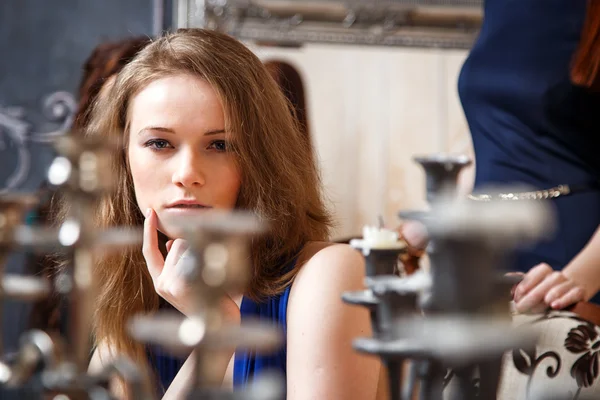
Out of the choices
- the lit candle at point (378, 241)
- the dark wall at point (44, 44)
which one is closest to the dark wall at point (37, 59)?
the dark wall at point (44, 44)

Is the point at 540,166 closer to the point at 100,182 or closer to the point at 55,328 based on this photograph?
the point at 55,328

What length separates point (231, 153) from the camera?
4.88 feet

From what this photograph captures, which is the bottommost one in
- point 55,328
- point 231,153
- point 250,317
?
point 55,328

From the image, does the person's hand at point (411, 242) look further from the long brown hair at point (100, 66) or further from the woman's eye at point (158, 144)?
the long brown hair at point (100, 66)

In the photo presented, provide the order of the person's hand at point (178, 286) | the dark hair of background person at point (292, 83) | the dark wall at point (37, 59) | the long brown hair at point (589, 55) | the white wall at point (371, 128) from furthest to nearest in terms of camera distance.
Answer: the dark wall at point (37, 59)
the white wall at point (371, 128)
the dark hair of background person at point (292, 83)
the long brown hair at point (589, 55)
the person's hand at point (178, 286)

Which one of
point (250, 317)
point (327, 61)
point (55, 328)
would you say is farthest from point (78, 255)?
point (327, 61)

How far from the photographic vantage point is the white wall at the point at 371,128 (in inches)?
104

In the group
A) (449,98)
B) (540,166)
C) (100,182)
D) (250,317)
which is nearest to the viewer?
(100,182)

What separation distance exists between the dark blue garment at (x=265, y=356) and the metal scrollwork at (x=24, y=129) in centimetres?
159

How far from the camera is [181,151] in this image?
1.45 meters

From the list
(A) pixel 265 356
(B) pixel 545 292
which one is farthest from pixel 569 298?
(A) pixel 265 356

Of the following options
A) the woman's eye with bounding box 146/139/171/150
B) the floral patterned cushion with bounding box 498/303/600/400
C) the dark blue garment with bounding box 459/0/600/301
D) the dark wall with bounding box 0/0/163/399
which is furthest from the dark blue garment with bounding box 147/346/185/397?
the dark wall with bounding box 0/0/163/399

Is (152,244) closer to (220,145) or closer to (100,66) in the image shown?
(220,145)

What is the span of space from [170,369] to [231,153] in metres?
0.50
